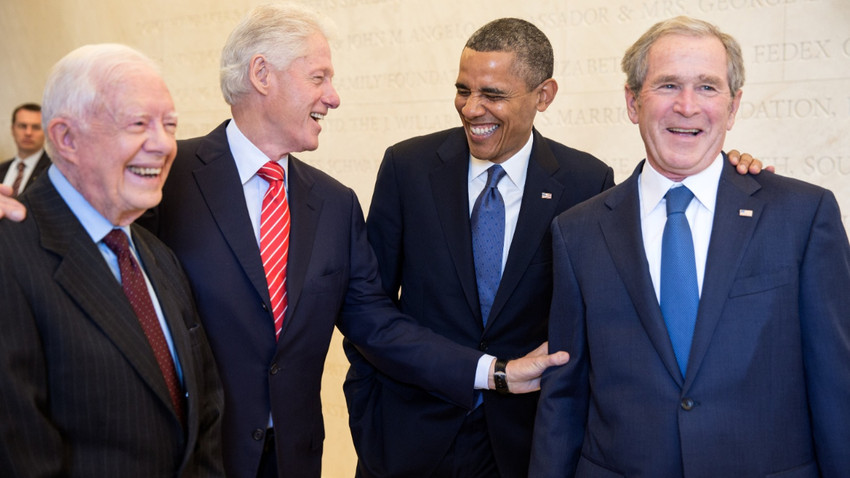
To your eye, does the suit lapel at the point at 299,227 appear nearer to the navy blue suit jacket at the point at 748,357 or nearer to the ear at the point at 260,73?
the ear at the point at 260,73

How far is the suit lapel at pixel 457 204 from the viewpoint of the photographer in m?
2.77

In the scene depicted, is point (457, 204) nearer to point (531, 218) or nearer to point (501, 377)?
point (531, 218)

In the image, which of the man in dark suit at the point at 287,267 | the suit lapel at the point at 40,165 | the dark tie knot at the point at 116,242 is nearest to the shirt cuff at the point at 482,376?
the man in dark suit at the point at 287,267

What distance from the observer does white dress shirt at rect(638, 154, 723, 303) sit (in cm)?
208

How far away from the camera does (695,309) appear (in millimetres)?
2020

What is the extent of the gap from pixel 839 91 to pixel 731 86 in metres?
2.30

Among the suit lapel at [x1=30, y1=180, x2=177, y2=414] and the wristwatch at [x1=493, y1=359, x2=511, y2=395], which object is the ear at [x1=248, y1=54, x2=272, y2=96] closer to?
the suit lapel at [x1=30, y1=180, x2=177, y2=414]

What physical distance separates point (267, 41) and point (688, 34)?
1.22 m

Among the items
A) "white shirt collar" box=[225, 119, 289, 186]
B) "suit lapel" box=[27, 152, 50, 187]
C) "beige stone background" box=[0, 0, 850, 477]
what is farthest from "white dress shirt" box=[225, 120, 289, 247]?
"suit lapel" box=[27, 152, 50, 187]

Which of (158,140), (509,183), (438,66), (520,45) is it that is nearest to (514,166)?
(509,183)

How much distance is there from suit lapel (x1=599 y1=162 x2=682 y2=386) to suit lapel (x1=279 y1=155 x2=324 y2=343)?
88 cm

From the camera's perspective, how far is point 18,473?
1589 mm

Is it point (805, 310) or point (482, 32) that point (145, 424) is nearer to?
point (805, 310)

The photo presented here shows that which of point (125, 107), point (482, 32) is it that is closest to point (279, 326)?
point (125, 107)
